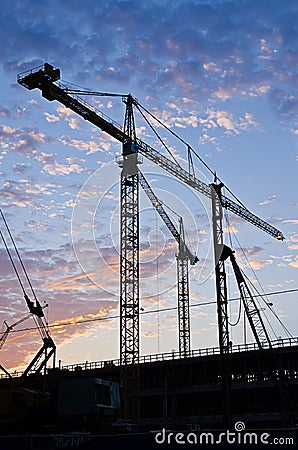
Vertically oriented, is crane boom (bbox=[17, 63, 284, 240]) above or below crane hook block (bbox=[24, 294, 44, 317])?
above

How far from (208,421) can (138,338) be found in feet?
50.2

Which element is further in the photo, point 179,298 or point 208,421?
point 179,298

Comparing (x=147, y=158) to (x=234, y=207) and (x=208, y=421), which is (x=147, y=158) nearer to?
(x=234, y=207)

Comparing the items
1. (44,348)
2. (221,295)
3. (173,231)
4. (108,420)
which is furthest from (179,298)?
(108,420)

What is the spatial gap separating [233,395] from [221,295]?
17.9 meters

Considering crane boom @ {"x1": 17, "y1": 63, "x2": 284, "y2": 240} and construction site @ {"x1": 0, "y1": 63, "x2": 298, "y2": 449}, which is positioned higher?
crane boom @ {"x1": 17, "y1": 63, "x2": 284, "y2": 240}

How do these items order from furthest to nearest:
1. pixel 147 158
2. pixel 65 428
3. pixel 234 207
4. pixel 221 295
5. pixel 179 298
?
pixel 179 298 → pixel 234 207 → pixel 147 158 → pixel 221 295 → pixel 65 428

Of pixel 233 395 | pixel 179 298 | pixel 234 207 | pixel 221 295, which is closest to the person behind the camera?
pixel 221 295

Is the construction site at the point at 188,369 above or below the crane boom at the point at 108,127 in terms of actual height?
below

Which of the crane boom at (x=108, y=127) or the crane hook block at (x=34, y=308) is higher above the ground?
the crane boom at (x=108, y=127)

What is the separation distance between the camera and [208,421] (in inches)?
3406

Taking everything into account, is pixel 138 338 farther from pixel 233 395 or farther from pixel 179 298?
pixel 179 298

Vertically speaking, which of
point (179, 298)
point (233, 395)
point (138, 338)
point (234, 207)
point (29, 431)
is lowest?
point (29, 431)

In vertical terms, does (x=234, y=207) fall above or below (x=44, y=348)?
above
